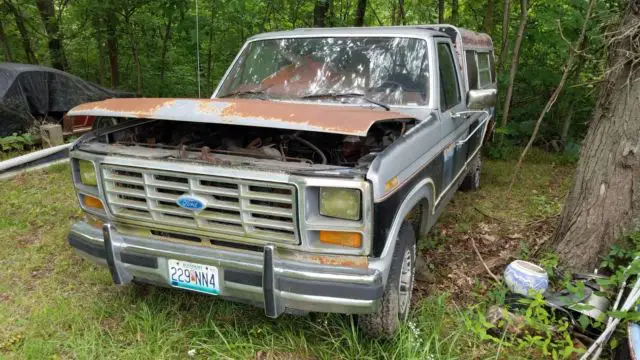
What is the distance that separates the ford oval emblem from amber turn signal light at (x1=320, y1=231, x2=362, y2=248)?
2.13 ft

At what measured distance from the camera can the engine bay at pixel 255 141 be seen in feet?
9.43

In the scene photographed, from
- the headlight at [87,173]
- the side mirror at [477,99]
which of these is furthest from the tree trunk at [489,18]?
the headlight at [87,173]

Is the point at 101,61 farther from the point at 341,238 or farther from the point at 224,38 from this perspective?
the point at 341,238

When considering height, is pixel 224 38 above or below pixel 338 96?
above

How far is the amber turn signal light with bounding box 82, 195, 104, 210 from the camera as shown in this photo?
2.82 meters

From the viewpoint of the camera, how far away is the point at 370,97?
3510mm

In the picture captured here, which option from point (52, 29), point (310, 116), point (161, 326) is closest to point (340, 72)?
point (310, 116)

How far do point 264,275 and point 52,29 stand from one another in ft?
37.1

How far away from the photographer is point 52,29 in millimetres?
10945

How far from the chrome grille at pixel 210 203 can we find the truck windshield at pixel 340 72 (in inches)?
55.2

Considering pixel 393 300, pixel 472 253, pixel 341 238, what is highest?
pixel 341 238

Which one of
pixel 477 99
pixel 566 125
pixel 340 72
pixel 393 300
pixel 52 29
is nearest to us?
pixel 393 300

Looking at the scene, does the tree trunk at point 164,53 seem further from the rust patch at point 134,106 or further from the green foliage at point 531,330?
the green foliage at point 531,330

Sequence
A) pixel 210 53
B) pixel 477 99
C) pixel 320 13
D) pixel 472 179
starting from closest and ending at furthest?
pixel 477 99 < pixel 472 179 < pixel 320 13 < pixel 210 53
